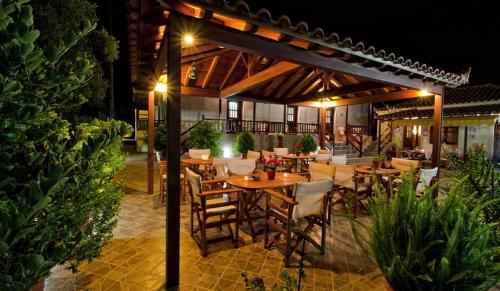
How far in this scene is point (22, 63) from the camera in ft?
2.69

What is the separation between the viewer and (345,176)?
468 centimetres

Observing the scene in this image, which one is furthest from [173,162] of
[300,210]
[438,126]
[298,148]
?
[438,126]

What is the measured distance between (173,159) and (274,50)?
1.96 meters

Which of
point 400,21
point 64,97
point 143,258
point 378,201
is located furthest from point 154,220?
point 400,21

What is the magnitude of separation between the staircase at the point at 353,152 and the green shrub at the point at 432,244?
12.2 metres

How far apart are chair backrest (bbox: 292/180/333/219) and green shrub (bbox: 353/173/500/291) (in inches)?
48.1

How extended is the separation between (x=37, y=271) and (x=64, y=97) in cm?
86

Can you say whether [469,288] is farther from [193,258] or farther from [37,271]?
[193,258]

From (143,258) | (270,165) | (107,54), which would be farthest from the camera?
(107,54)

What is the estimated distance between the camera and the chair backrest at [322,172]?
162 inches

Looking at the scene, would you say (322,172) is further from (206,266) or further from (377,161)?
(206,266)

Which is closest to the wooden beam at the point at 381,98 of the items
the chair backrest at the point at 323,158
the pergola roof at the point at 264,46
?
the pergola roof at the point at 264,46

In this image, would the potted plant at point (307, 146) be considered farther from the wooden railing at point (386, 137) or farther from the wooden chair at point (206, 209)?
the wooden railing at point (386, 137)

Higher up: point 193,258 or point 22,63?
point 22,63
